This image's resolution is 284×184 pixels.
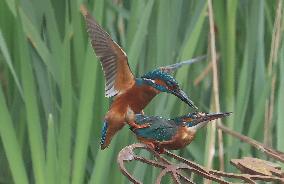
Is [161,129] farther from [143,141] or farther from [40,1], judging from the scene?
[40,1]

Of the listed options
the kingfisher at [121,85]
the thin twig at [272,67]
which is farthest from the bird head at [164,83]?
the thin twig at [272,67]

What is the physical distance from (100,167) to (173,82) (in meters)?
0.43

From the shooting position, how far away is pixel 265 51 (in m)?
1.37

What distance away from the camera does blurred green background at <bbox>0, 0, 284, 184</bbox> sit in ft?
3.14

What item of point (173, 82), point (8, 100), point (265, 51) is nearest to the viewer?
point (173, 82)

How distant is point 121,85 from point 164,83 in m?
0.04

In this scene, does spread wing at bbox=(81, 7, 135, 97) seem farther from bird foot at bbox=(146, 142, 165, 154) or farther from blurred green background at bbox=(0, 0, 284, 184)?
blurred green background at bbox=(0, 0, 284, 184)

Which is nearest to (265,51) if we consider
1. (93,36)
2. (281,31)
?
(281,31)

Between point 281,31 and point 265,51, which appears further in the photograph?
point 265,51

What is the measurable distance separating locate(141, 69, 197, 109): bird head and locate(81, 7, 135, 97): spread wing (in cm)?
2

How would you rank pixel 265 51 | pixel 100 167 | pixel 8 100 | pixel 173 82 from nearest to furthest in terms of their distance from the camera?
pixel 173 82
pixel 100 167
pixel 8 100
pixel 265 51

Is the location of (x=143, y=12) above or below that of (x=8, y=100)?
above

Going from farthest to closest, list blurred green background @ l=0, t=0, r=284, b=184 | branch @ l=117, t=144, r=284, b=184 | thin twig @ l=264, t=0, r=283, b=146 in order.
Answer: thin twig @ l=264, t=0, r=283, b=146, blurred green background @ l=0, t=0, r=284, b=184, branch @ l=117, t=144, r=284, b=184

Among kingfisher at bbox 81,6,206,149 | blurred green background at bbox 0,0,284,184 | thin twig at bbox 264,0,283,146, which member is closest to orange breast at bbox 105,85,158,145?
kingfisher at bbox 81,6,206,149
